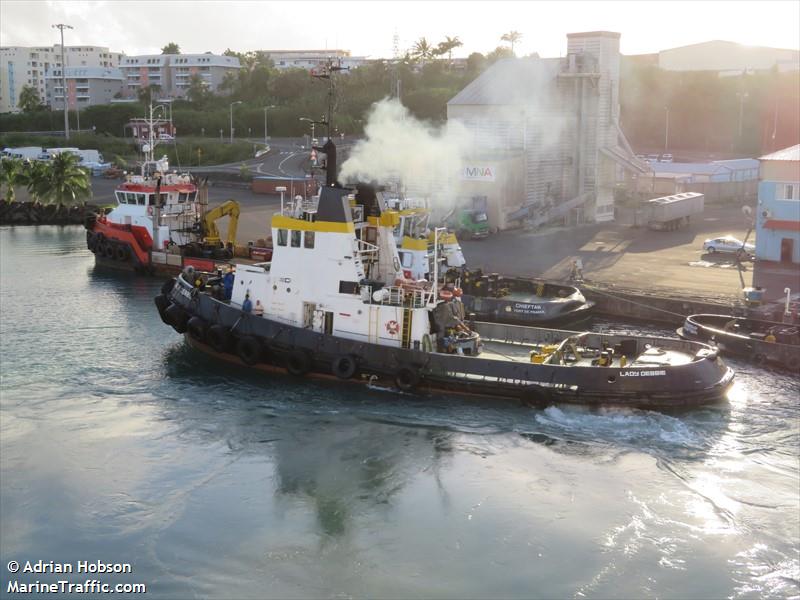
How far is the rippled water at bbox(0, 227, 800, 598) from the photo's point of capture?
13227 mm

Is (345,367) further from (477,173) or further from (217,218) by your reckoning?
(477,173)

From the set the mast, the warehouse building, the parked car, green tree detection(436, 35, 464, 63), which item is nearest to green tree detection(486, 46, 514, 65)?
green tree detection(436, 35, 464, 63)

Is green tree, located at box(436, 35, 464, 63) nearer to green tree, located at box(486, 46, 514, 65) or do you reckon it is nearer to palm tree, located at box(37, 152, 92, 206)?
green tree, located at box(486, 46, 514, 65)

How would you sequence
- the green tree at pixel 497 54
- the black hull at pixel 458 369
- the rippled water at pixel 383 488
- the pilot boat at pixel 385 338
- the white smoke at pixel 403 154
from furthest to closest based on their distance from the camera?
the green tree at pixel 497 54, the white smoke at pixel 403 154, the pilot boat at pixel 385 338, the black hull at pixel 458 369, the rippled water at pixel 383 488

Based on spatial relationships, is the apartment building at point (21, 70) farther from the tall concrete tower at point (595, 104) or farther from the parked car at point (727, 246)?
the parked car at point (727, 246)

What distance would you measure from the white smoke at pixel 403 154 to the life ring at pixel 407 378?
773 centimetres

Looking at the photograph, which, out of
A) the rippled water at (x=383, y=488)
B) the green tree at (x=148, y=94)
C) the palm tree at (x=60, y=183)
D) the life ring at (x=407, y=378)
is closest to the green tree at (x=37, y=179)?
the palm tree at (x=60, y=183)

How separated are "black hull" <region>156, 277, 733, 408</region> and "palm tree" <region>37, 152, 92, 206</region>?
106 feet

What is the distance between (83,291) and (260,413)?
14.9 meters

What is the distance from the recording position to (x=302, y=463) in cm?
1684

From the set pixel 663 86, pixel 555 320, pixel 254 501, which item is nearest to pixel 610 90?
pixel 555 320

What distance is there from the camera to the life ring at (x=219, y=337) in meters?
21.9

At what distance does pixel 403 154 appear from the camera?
3005 centimetres

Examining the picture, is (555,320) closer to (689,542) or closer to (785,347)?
(785,347)
